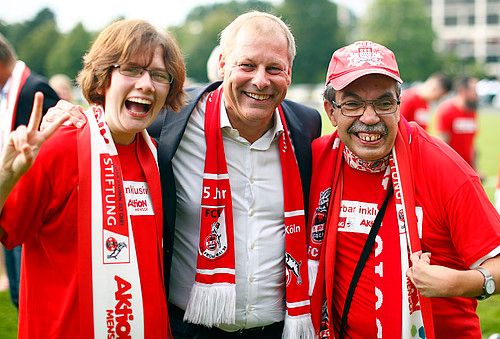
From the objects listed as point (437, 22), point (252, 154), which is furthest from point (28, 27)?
point (252, 154)

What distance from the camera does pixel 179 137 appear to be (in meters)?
3.67

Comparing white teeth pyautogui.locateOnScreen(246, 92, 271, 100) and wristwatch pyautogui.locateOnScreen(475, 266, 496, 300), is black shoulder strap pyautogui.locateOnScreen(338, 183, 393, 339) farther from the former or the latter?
white teeth pyautogui.locateOnScreen(246, 92, 271, 100)

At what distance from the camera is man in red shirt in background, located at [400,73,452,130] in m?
11.6

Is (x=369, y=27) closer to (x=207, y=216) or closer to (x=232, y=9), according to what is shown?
(x=232, y=9)

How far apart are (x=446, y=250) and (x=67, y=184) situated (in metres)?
1.80

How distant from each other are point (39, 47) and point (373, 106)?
71.9 meters

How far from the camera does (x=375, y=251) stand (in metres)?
3.38

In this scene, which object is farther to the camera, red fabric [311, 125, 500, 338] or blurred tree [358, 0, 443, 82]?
blurred tree [358, 0, 443, 82]

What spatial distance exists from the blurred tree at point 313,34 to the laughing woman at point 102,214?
7321 cm

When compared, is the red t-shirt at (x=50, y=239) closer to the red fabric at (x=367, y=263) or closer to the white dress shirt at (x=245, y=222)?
the white dress shirt at (x=245, y=222)

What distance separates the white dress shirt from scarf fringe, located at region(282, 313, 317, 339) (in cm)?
13

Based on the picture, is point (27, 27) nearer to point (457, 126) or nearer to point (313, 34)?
point (313, 34)

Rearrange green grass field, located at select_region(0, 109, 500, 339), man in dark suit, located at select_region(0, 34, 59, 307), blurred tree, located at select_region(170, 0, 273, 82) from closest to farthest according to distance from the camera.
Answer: man in dark suit, located at select_region(0, 34, 59, 307), green grass field, located at select_region(0, 109, 500, 339), blurred tree, located at select_region(170, 0, 273, 82)

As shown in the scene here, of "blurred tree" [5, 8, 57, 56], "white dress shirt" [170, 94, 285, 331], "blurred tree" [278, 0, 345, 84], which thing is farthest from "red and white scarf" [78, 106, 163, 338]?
"blurred tree" [5, 8, 57, 56]
